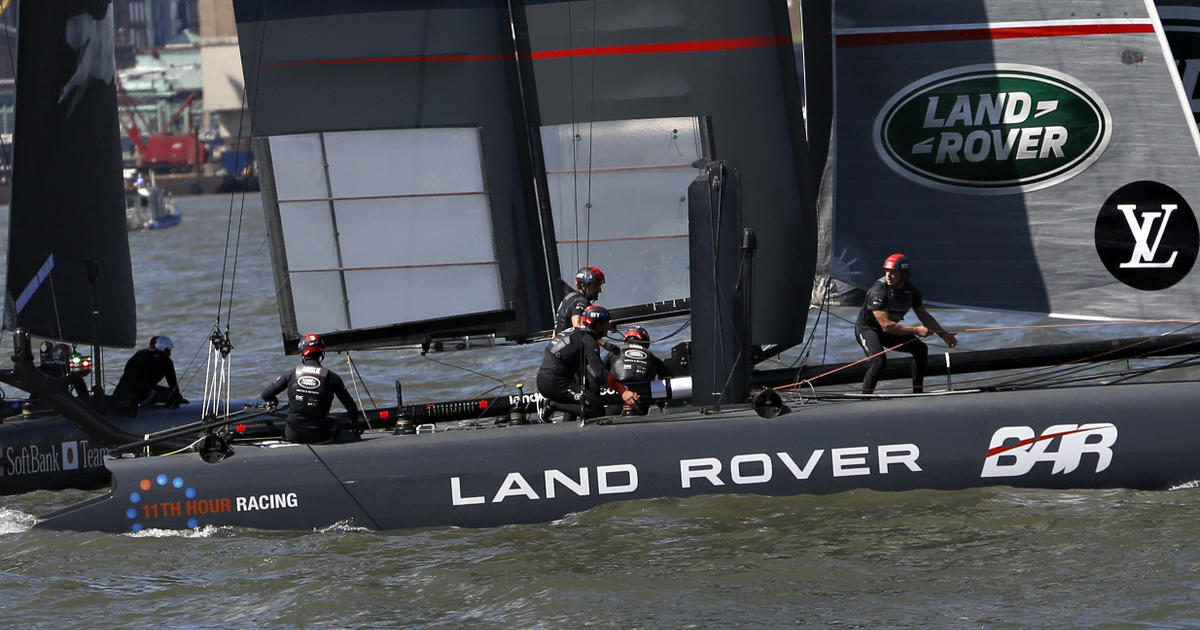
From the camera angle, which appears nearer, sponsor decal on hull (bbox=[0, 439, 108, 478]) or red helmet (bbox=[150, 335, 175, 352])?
sponsor decal on hull (bbox=[0, 439, 108, 478])

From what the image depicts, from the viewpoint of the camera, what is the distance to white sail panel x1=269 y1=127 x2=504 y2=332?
11.2 metres

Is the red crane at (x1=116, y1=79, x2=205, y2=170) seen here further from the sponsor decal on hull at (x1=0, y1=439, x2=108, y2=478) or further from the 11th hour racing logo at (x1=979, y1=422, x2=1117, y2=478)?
the 11th hour racing logo at (x1=979, y1=422, x2=1117, y2=478)

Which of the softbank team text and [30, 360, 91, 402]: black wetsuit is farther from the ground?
[30, 360, 91, 402]: black wetsuit

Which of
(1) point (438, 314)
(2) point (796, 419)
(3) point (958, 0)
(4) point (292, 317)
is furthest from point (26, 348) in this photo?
(3) point (958, 0)

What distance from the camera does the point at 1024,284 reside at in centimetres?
1040

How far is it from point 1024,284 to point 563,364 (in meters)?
2.99

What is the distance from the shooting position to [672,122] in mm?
11109

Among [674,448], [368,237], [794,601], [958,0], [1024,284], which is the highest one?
[958,0]

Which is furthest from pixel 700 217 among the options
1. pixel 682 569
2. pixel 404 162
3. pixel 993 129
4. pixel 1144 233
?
pixel 1144 233

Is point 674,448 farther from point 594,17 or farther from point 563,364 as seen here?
point 594,17

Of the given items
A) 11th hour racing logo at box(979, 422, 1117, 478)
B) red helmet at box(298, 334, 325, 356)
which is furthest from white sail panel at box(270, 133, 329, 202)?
11th hour racing logo at box(979, 422, 1117, 478)

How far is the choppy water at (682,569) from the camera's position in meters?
8.13

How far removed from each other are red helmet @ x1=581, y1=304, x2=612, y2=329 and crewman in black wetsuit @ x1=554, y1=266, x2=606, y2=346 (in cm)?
28

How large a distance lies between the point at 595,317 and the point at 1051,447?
2.87m
